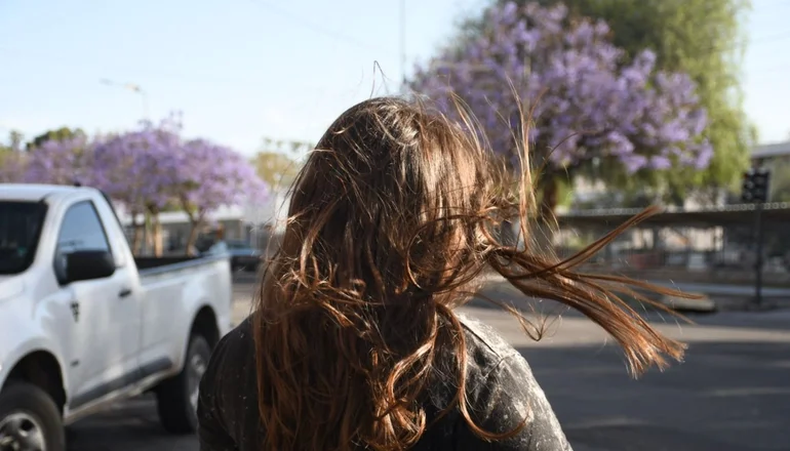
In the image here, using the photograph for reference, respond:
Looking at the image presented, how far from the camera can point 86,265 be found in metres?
4.93

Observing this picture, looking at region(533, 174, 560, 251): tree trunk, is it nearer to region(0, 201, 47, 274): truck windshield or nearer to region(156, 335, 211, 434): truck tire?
region(0, 201, 47, 274): truck windshield

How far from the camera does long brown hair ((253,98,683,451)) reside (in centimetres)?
142

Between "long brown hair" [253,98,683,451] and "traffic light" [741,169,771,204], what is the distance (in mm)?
20453

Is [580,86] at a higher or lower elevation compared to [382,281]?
higher

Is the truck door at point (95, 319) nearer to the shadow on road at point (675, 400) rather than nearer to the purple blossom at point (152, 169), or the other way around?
the shadow on road at point (675, 400)

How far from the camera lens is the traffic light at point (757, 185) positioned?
20.2 metres

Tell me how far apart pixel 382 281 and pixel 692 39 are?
1132 inches

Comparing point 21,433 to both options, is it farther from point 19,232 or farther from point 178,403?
point 178,403

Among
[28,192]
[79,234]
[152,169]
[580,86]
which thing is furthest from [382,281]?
[152,169]

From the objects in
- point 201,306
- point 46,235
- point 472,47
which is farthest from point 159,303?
point 472,47

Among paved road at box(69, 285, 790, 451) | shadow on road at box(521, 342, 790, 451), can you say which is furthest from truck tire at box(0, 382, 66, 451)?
shadow on road at box(521, 342, 790, 451)

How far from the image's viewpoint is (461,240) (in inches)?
59.7

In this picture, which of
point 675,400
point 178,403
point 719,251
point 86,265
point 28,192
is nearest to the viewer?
point 86,265

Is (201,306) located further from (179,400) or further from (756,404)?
(756,404)
